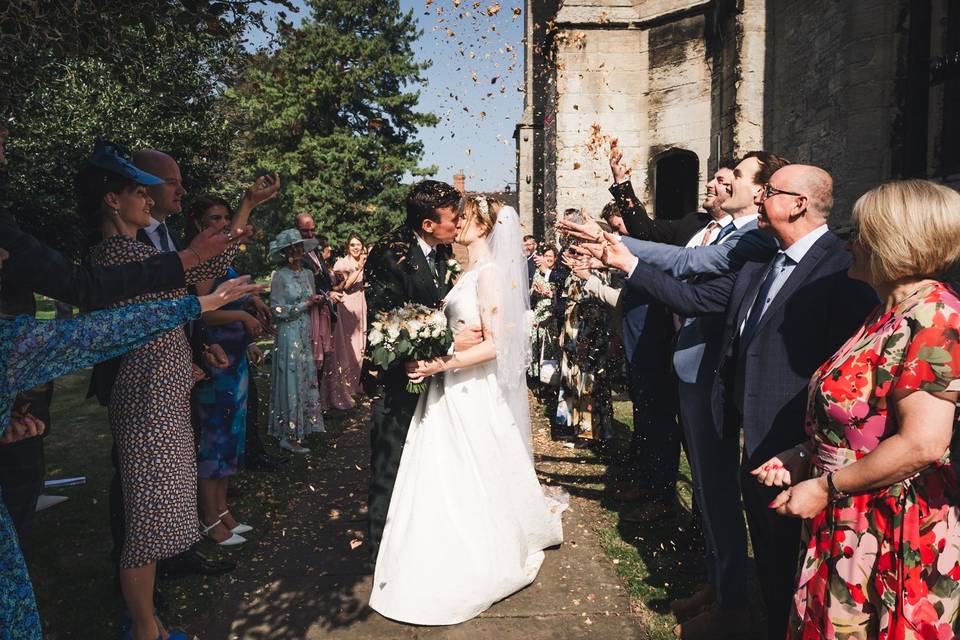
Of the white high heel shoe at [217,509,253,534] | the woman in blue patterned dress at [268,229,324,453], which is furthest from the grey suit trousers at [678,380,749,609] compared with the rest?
the woman in blue patterned dress at [268,229,324,453]

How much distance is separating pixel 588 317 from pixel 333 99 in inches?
1317

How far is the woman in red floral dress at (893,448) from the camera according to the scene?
197cm

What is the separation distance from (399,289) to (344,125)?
3612cm

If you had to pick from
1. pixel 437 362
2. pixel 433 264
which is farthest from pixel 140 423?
pixel 433 264

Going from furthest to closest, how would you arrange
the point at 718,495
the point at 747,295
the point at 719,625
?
the point at 718,495
the point at 719,625
the point at 747,295

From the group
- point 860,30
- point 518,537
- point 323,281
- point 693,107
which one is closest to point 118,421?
point 518,537

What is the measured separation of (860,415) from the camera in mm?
2127

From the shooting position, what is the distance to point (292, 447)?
7.25 m

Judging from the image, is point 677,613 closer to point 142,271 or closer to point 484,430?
point 484,430

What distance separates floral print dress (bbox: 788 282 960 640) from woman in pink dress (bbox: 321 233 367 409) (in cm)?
770

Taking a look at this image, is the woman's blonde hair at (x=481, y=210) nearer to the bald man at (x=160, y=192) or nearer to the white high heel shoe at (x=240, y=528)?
the bald man at (x=160, y=192)

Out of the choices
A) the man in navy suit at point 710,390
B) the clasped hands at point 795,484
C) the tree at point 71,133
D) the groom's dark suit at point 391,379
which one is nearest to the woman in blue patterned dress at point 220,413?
the groom's dark suit at point 391,379

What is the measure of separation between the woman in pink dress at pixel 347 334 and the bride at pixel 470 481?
5225 millimetres

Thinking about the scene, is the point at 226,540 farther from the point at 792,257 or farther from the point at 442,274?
the point at 792,257
